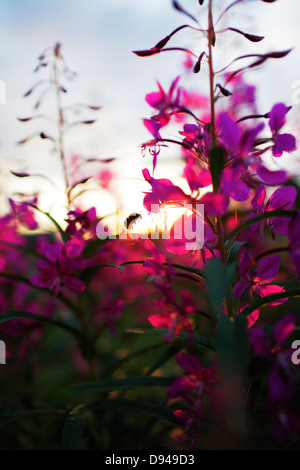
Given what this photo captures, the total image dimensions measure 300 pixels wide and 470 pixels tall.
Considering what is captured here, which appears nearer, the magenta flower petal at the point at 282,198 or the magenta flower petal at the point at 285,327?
→ the magenta flower petal at the point at 285,327

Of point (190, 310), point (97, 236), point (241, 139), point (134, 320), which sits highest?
point (241, 139)

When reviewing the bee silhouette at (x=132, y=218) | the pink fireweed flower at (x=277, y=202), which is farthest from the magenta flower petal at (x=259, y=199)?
the bee silhouette at (x=132, y=218)

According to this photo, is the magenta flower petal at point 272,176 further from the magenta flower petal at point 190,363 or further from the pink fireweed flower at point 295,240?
the magenta flower petal at point 190,363

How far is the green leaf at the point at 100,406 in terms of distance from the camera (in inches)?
44.4

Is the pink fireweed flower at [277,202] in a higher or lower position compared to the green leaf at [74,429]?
higher

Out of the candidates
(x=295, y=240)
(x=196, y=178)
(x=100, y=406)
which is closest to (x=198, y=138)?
(x=196, y=178)

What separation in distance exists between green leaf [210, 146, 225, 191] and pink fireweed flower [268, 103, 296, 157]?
0.16m

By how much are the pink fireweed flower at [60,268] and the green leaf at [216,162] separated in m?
0.74

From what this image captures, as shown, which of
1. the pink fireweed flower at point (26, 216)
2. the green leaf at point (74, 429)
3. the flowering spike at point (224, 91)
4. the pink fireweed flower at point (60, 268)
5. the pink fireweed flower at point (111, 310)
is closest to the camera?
the flowering spike at point (224, 91)

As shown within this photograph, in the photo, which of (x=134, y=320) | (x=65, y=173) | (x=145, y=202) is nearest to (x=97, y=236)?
(x=65, y=173)

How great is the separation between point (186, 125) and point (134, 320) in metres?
2.58
